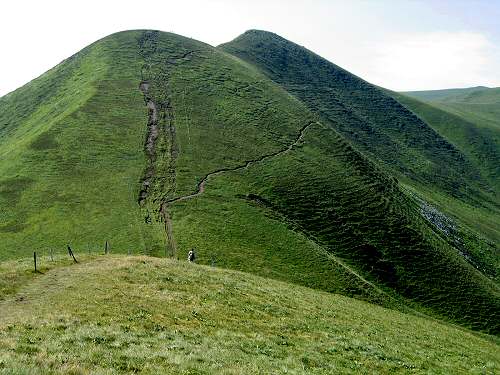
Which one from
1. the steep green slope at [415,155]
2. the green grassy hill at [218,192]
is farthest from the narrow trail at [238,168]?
the steep green slope at [415,155]

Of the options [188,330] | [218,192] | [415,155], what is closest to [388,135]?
[415,155]

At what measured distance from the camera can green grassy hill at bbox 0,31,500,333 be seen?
224 ft

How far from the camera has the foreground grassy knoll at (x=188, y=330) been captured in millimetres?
19266

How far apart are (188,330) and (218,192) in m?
60.1

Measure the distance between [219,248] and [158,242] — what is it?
891cm

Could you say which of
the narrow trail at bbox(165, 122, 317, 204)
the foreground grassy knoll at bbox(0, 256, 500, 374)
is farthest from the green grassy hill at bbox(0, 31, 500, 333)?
the foreground grassy knoll at bbox(0, 256, 500, 374)

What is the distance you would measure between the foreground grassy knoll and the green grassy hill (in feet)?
77.8

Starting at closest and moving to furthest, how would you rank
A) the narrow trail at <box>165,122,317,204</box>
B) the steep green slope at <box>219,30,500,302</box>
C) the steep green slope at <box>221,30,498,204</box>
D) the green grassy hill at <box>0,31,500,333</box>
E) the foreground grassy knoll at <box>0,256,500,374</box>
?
the foreground grassy knoll at <box>0,256,500,374</box>
the green grassy hill at <box>0,31,500,333</box>
the narrow trail at <box>165,122,317,204</box>
the steep green slope at <box>219,30,500,302</box>
the steep green slope at <box>221,30,498,204</box>

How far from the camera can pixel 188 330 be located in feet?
83.9

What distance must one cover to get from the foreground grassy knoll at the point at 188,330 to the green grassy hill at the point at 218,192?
23718 millimetres

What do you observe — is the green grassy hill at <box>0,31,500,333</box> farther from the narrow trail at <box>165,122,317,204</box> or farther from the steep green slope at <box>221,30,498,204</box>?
the steep green slope at <box>221,30,498,204</box>

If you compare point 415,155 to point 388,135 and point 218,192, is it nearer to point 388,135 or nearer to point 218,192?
point 388,135

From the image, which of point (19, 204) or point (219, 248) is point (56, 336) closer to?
point (219, 248)

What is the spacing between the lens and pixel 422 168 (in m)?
164
